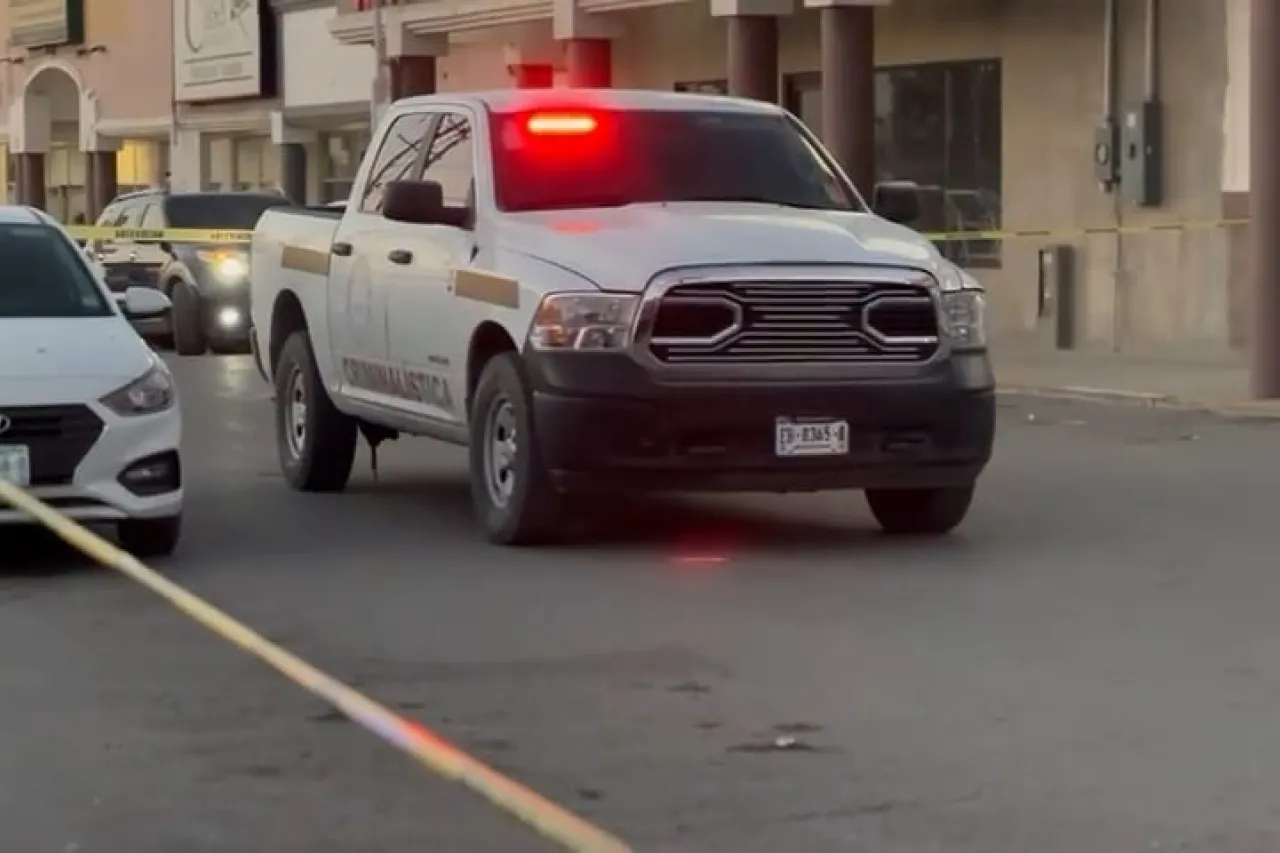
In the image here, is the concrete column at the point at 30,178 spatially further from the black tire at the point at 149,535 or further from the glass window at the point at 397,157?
the black tire at the point at 149,535

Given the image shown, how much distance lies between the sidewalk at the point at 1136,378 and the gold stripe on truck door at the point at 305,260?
7.42 metres

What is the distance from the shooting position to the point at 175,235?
1090 inches

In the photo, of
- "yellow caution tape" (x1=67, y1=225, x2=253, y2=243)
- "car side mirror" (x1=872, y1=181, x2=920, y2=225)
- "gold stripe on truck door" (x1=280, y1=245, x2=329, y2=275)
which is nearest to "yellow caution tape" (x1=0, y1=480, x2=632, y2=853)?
"gold stripe on truck door" (x1=280, y1=245, x2=329, y2=275)

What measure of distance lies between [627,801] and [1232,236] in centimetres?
1727

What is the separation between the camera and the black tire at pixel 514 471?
1101 cm

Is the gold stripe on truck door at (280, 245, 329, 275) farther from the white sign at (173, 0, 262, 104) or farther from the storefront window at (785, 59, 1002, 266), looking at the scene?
the white sign at (173, 0, 262, 104)

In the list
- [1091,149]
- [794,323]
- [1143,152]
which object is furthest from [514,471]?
[1091,149]

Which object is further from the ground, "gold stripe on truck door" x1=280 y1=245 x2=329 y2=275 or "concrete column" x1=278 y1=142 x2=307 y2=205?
"concrete column" x1=278 y1=142 x2=307 y2=205

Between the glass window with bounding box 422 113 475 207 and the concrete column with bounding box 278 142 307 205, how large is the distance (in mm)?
29547

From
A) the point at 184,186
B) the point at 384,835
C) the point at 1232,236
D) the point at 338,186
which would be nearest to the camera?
the point at 384,835

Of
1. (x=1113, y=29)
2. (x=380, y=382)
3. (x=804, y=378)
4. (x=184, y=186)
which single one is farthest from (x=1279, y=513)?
(x=184, y=186)

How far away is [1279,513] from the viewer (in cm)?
1262

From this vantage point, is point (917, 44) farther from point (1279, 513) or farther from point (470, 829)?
point (470, 829)

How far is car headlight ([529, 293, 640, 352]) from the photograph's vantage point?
10719 mm
